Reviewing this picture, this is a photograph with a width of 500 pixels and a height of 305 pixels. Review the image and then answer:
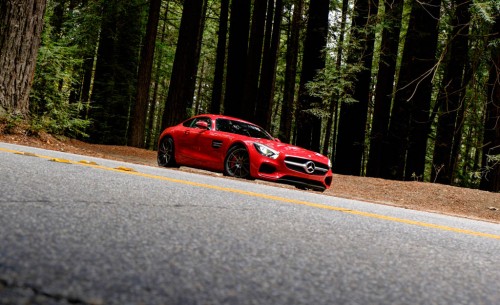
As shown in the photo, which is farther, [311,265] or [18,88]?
[18,88]

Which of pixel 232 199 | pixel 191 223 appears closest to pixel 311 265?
pixel 191 223

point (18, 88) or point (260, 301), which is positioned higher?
point (18, 88)

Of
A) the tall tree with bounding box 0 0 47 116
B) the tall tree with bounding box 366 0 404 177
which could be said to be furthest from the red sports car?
the tall tree with bounding box 366 0 404 177

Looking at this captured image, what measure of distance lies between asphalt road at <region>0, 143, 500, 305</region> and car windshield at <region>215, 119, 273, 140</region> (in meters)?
7.26

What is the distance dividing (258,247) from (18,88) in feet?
35.5

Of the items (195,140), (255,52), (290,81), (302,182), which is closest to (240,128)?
(195,140)

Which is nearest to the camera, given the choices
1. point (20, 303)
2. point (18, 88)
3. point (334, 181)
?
point (20, 303)

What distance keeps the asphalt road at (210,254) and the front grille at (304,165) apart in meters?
5.53

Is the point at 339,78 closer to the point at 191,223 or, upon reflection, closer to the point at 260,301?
the point at 191,223

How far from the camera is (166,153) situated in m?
12.5

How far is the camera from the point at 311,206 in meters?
5.17

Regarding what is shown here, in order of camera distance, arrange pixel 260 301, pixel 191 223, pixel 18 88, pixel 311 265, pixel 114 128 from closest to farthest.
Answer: pixel 260 301, pixel 311 265, pixel 191 223, pixel 18 88, pixel 114 128

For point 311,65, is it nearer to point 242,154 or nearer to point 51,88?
point 242,154

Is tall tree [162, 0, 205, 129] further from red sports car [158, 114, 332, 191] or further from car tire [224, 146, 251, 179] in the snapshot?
car tire [224, 146, 251, 179]
